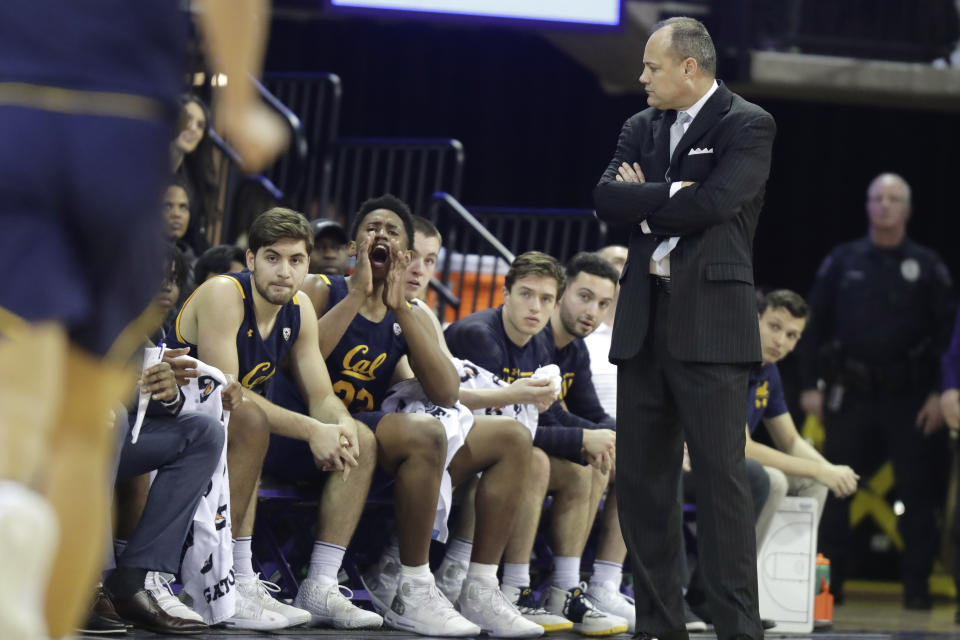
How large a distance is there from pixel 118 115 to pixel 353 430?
270 centimetres

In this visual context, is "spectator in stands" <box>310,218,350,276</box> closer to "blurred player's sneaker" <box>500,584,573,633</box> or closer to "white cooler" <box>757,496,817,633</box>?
"blurred player's sneaker" <box>500,584,573,633</box>

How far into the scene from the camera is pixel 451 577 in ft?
15.2

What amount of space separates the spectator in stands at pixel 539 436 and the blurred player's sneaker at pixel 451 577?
174 mm

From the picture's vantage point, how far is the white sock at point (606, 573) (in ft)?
16.6

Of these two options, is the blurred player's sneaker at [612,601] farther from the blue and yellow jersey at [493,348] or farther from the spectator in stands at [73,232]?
the spectator in stands at [73,232]

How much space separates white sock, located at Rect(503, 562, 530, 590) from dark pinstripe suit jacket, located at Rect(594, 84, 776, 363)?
128 cm

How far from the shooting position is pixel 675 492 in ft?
12.1

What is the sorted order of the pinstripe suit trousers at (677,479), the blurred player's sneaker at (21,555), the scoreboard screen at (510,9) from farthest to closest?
1. the scoreboard screen at (510,9)
2. the pinstripe suit trousers at (677,479)
3. the blurred player's sneaker at (21,555)

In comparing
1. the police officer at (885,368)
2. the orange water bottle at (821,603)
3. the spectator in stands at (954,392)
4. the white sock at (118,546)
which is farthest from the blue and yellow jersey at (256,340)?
the spectator in stands at (954,392)

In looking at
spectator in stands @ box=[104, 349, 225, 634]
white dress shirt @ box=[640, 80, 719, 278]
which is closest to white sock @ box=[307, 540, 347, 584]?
spectator in stands @ box=[104, 349, 225, 634]

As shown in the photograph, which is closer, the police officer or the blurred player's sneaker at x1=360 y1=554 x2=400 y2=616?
the blurred player's sneaker at x1=360 y1=554 x2=400 y2=616

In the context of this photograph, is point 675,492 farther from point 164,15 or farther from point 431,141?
point 431,141

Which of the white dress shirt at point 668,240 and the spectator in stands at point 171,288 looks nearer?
the white dress shirt at point 668,240

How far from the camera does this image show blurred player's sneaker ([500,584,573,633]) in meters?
4.59
